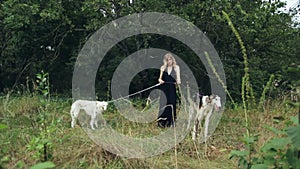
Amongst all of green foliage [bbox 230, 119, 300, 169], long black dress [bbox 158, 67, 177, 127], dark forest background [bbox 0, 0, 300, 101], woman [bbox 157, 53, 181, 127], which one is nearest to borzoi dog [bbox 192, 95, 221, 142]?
woman [bbox 157, 53, 181, 127]

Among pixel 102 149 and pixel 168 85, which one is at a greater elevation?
pixel 168 85

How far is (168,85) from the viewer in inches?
271

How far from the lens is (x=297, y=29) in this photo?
1266 centimetres

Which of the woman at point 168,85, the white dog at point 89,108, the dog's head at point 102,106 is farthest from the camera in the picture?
the woman at point 168,85

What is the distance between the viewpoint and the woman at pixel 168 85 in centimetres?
650

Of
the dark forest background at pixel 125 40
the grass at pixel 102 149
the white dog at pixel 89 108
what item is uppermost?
the dark forest background at pixel 125 40

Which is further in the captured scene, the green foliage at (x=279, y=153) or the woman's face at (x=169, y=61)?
the woman's face at (x=169, y=61)

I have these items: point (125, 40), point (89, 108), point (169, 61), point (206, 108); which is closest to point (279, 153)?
point (206, 108)

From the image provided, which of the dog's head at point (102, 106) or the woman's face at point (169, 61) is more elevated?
the woman's face at point (169, 61)

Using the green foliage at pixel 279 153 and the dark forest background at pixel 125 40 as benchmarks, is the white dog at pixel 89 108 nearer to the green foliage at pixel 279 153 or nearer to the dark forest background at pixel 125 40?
the green foliage at pixel 279 153

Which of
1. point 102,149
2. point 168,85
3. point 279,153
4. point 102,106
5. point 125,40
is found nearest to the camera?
point 279,153

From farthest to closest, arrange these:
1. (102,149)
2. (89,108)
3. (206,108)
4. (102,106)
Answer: (102,106) < (89,108) < (206,108) < (102,149)

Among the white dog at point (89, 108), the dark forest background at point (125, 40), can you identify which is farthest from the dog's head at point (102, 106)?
the dark forest background at point (125, 40)

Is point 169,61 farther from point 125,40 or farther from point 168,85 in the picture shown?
point 125,40
